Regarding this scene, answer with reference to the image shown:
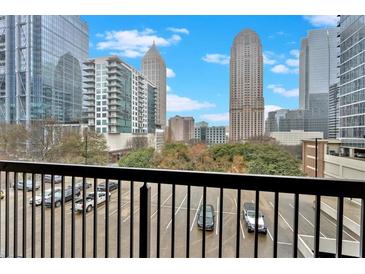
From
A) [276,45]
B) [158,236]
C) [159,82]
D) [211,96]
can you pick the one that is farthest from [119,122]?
[276,45]

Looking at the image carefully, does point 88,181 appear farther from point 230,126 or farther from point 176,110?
point 230,126

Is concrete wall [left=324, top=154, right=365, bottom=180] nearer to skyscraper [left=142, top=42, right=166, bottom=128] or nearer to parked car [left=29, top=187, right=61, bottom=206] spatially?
skyscraper [left=142, top=42, right=166, bottom=128]

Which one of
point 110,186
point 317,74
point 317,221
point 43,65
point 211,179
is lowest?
point 317,221

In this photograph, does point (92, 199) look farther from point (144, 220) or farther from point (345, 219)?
point (345, 219)

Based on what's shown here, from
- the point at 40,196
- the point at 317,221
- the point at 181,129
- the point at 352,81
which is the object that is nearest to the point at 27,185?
the point at 40,196

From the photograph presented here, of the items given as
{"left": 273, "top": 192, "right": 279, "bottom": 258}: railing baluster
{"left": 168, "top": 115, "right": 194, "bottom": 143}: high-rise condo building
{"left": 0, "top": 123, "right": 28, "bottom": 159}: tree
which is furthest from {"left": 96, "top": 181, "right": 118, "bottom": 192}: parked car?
{"left": 273, "top": 192, "right": 279, "bottom": 258}: railing baluster

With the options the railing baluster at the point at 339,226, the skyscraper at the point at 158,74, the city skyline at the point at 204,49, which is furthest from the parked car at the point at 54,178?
the railing baluster at the point at 339,226
